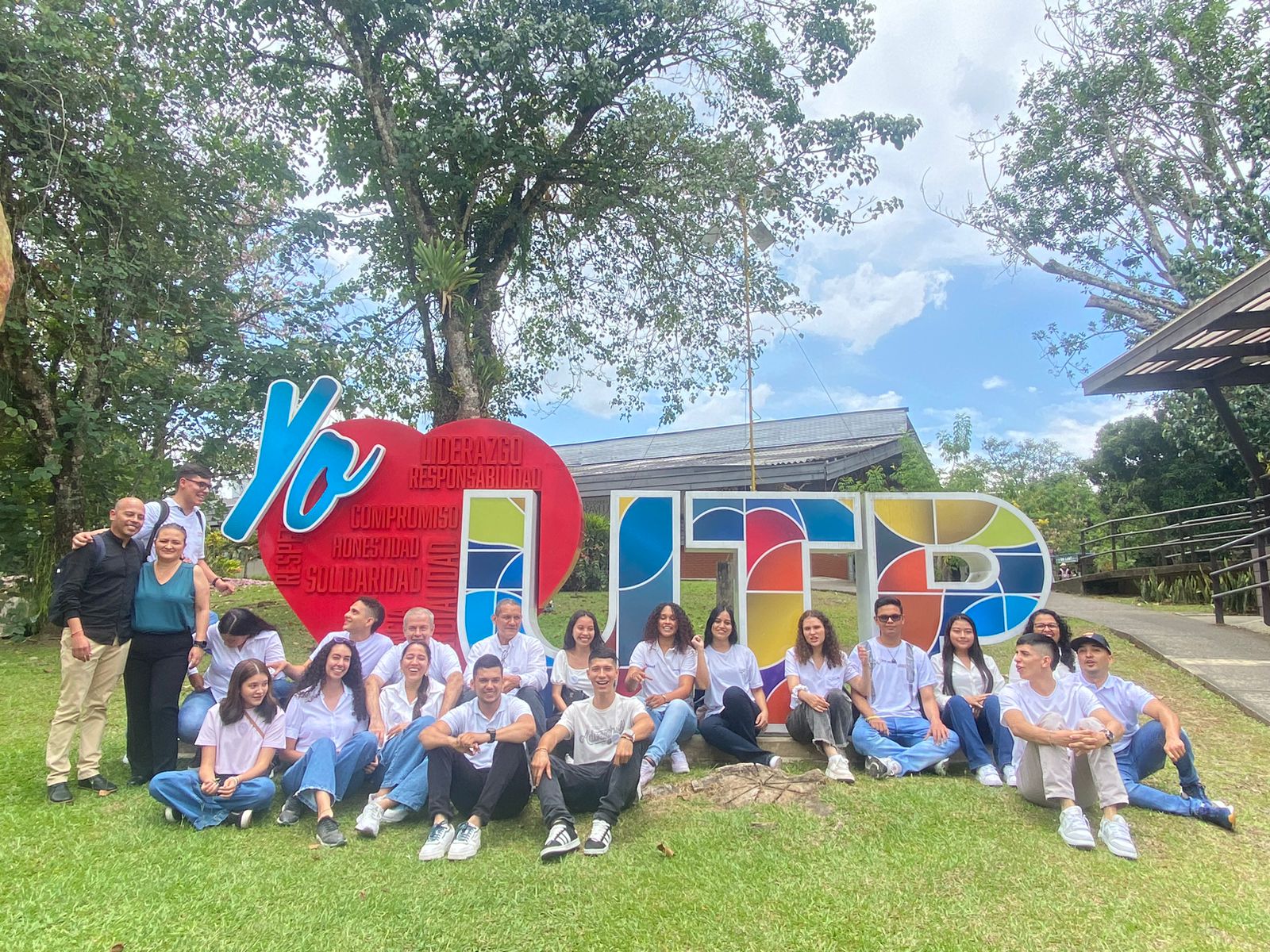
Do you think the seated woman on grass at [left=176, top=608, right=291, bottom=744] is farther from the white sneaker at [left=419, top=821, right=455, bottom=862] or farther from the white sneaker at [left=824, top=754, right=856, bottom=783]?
the white sneaker at [left=824, top=754, right=856, bottom=783]

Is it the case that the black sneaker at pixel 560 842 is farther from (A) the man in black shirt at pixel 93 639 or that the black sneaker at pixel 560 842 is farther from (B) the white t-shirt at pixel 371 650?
(A) the man in black shirt at pixel 93 639

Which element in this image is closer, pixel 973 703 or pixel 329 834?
pixel 329 834

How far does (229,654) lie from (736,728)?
10.3 feet

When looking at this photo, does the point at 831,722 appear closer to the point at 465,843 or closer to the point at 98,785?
the point at 465,843

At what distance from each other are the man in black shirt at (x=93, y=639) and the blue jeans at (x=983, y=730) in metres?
4.94

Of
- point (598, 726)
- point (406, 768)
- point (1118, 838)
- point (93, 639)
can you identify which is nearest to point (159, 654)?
point (93, 639)

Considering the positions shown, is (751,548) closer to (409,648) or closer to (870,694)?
(870,694)

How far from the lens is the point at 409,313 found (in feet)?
35.2

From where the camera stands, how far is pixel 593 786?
13.0 feet

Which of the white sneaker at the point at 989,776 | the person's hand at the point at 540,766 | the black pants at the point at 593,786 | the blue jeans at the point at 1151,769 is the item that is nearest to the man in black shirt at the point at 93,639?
the person's hand at the point at 540,766

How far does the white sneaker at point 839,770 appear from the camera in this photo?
4453 millimetres

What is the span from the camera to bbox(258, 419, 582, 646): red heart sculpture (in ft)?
21.1

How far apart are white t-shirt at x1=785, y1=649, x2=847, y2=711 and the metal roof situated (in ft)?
15.0

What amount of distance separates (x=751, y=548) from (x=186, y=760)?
13.3 feet
